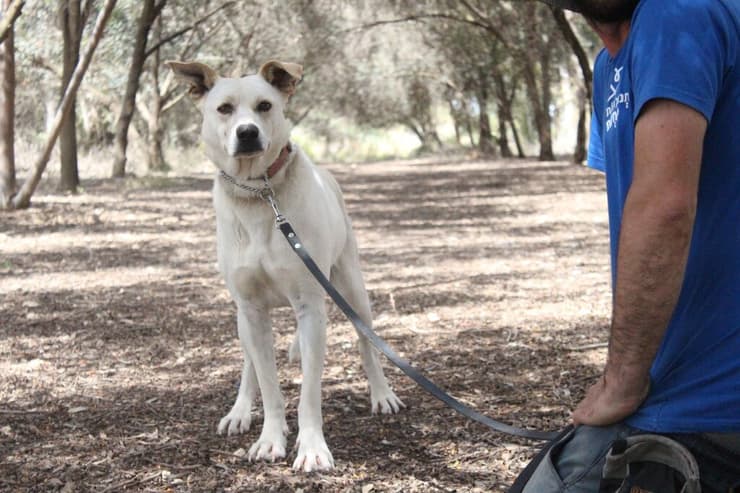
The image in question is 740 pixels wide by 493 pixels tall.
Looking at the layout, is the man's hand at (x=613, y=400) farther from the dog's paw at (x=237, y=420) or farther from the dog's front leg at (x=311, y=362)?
the dog's paw at (x=237, y=420)

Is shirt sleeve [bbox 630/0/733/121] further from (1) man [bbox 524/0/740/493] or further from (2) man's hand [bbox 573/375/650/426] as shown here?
(2) man's hand [bbox 573/375/650/426]

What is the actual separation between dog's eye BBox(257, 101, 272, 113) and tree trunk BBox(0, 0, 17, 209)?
10.1m

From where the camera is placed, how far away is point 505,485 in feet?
12.0

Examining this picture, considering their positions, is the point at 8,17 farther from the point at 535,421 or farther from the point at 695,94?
the point at 695,94

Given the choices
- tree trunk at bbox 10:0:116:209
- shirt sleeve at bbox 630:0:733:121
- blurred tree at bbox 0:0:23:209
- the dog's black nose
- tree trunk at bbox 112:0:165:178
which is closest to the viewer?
shirt sleeve at bbox 630:0:733:121

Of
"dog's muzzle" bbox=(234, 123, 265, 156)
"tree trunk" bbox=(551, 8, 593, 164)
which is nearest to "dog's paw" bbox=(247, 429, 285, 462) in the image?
"dog's muzzle" bbox=(234, 123, 265, 156)

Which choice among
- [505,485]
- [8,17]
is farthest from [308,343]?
[8,17]

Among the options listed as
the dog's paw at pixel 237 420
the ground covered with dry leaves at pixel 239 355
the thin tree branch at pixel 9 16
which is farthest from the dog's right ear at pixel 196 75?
the thin tree branch at pixel 9 16

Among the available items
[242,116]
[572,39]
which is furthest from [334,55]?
[242,116]

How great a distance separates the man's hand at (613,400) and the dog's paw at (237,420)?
8.64 ft

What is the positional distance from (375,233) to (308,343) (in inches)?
344

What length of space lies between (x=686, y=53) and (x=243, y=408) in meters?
3.27

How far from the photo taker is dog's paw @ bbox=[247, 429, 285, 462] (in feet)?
13.3

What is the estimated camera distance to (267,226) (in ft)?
13.1
